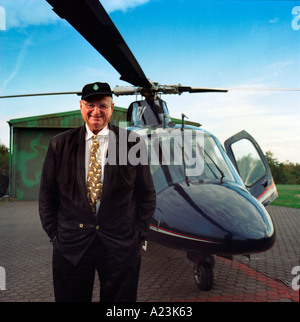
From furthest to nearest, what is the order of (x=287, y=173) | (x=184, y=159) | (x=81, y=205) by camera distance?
(x=287, y=173), (x=184, y=159), (x=81, y=205)

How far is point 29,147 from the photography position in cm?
1627

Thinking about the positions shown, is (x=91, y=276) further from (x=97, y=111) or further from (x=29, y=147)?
(x=29, y=147)

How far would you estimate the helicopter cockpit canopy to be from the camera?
17.2 feet

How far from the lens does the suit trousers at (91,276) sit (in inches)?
90.3

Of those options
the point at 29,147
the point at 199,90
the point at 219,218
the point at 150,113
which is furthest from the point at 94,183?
the point at 29,147

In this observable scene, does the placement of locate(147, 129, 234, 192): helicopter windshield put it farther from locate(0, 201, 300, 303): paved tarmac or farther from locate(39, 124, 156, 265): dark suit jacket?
locate(39, 124, 156, 265): dark suit jacket

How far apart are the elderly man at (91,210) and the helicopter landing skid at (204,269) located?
1637 millimetres

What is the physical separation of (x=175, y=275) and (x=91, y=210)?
9.26 feet

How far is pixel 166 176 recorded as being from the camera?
418 cm

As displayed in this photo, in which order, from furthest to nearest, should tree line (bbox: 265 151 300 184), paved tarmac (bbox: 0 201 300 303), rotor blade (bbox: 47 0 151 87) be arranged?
tree line (bbox: 265 151 300 184) < paved tarmac (bbox: 0 201 300 303) < rotor blade (bbox: 47 0 151 87)

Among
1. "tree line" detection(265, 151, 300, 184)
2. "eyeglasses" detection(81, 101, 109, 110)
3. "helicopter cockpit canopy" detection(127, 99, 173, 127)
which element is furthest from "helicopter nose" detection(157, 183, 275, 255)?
"tree line" detection(265, 151, 300, 184)
